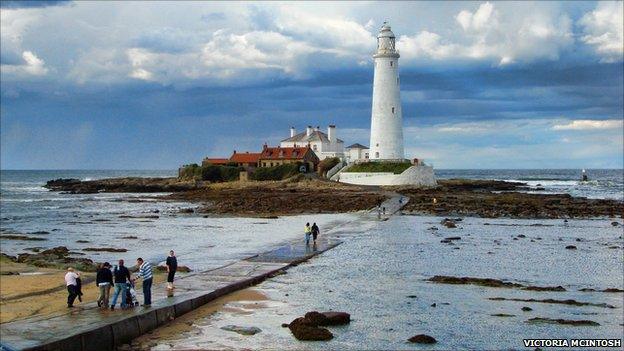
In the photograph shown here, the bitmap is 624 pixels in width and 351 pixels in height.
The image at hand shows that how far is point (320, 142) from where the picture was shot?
84.6m

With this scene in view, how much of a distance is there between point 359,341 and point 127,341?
4.74m

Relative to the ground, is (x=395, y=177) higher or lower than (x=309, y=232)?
higher

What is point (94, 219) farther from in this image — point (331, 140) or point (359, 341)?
point (331, 140)

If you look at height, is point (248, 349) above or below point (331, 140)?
below

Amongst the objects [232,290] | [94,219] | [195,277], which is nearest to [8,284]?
[195,277]

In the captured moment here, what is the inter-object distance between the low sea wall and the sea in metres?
21.2

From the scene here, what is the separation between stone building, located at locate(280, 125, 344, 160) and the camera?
8462cm

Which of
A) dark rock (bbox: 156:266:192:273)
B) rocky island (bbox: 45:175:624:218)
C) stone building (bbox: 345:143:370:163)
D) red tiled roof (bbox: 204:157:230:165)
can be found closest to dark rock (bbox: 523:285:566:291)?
dark rock (bbox: 156:266:192:273)

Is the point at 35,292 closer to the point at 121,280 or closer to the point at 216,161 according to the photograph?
the point at 121,280

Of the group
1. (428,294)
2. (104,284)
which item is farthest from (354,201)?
(104,284)

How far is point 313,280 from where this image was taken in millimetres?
21578

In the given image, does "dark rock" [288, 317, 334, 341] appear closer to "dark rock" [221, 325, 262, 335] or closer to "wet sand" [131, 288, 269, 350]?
"dark rock" [221, 325, 262, 335]

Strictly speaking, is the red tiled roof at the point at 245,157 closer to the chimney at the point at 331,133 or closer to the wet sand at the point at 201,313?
the chimney at the point at 331,133

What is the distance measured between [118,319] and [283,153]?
6913cm
